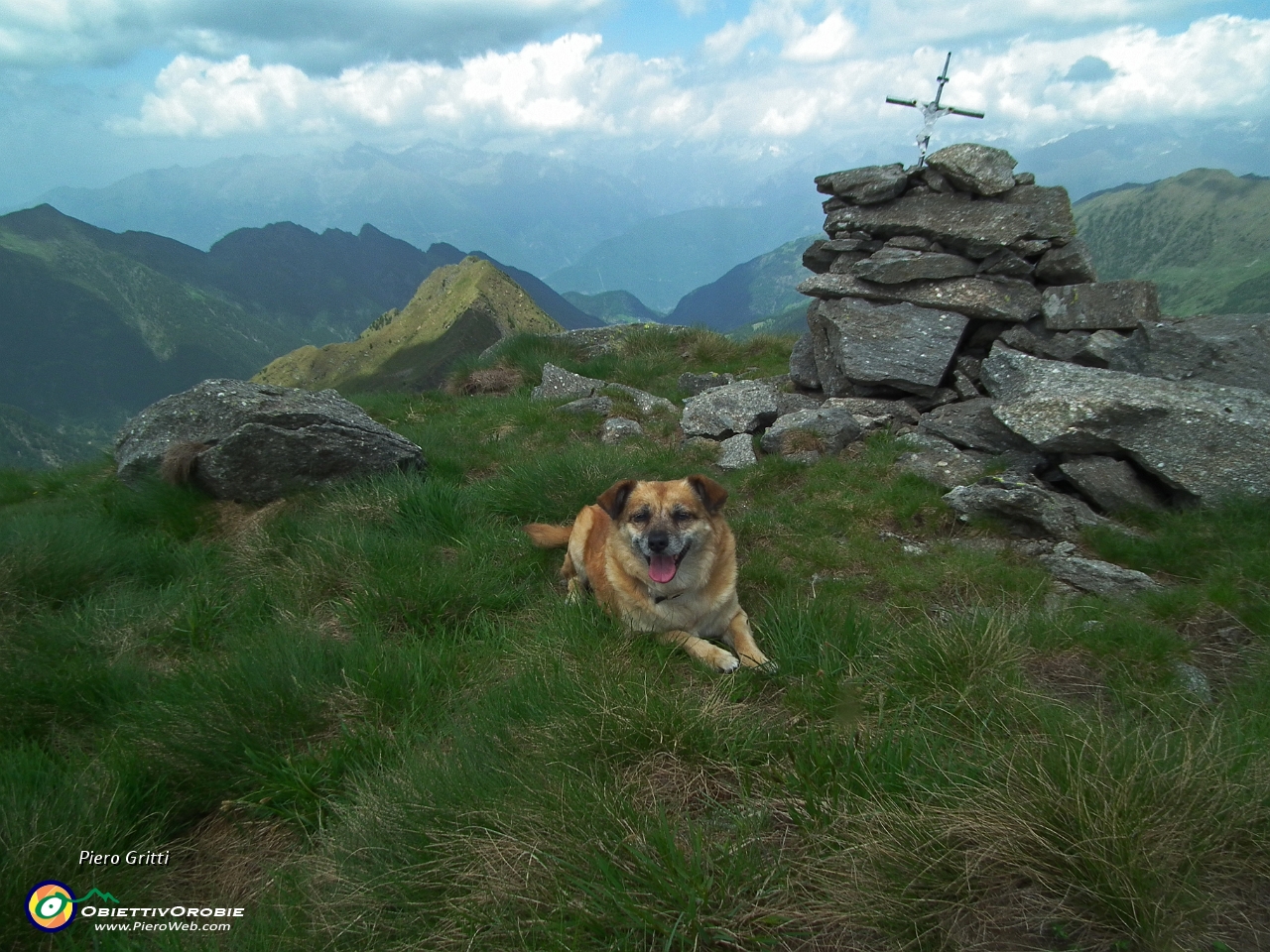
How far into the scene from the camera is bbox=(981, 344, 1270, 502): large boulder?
571 cm

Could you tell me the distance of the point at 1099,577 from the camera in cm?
499

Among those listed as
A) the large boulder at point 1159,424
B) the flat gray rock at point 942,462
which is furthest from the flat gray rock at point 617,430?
the large boulder at point 1159,424

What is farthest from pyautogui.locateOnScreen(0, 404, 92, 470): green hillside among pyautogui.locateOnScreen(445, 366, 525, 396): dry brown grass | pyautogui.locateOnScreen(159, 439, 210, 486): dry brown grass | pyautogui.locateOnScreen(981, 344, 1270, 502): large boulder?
pyautogui.locateOnScreen(981, 344, 1270, 502): large boulder

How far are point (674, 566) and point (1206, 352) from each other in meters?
6.80

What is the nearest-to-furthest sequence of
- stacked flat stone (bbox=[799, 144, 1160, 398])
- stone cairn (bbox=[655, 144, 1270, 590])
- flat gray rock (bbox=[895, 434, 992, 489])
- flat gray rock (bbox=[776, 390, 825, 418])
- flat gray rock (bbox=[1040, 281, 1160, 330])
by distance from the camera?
stone cairn (bbox=[655, 144, 1270, 590])
flat gray rock (bbox=[895, 434, 992, 489])
flat gray rock (bbox=[1040, 281, 1160, 330])
stacked flat stone (bbox=[799, 144, 1160, 398])
flat gray rock (bbox=[776, 390, 825, 418])

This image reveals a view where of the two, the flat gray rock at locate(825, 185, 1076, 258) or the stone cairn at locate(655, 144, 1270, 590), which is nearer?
the stone cairn at locate(655, 144, 1270, 590)

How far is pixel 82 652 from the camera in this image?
158 inches

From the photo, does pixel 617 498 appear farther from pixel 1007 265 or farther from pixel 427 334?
pixel 427 334

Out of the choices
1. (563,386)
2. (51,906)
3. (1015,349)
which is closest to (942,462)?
(1015,349)

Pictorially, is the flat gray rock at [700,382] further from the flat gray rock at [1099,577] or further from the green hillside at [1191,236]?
the green hillside at [1191,236]

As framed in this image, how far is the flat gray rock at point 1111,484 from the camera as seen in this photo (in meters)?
6.07

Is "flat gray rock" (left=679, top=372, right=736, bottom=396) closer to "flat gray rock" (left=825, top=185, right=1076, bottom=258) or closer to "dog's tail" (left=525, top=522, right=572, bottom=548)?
"flat gray rock" (left=825, top=185, right=1076, bottom=258)

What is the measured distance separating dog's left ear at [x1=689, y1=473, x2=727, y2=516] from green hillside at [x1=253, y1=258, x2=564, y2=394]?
1791 inches

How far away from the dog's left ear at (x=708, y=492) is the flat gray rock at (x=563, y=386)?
6.36m
